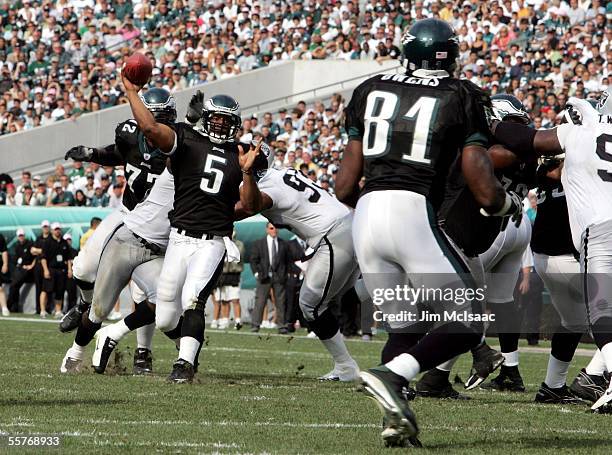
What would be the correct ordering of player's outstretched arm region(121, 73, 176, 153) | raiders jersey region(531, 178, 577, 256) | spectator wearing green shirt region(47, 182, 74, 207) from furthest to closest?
spectator wearing green shirt region(47, 182, 74, 207) < raiders jersey region(531, 178, 577, 256) < player's outstretched arm region(121, 73, 176, 153)

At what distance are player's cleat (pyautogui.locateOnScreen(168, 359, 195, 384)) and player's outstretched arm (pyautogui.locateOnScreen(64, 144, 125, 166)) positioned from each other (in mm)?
1951

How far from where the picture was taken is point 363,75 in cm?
2486

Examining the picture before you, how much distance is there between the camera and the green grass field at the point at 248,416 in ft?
17.5

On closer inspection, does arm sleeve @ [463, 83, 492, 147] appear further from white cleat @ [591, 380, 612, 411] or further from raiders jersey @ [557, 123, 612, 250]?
white cleat @ [591, 380, 612, 411]

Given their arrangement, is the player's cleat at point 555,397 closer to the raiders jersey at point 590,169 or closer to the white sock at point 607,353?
the white sock at point 607,353

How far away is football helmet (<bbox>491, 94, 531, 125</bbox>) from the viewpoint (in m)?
8.20

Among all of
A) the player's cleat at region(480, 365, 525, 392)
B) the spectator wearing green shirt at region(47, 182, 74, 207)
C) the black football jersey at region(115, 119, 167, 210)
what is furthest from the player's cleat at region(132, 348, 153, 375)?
the spectator wearing green shirt at region(47, 182, 74, 207)

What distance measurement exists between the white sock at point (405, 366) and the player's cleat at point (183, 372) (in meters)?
2.86

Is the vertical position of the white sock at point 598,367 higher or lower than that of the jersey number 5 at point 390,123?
lower

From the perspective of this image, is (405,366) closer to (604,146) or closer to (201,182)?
(604,146)

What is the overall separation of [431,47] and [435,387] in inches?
114

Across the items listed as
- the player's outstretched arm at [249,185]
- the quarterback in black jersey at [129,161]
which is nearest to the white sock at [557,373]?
the player's outstretched arm at [249,185]

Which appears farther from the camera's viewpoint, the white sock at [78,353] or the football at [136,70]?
the white sock at [78,353]

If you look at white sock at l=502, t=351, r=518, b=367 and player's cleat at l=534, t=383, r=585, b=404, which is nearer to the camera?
player's cleat at l=534, t=383, r=585, b=404
